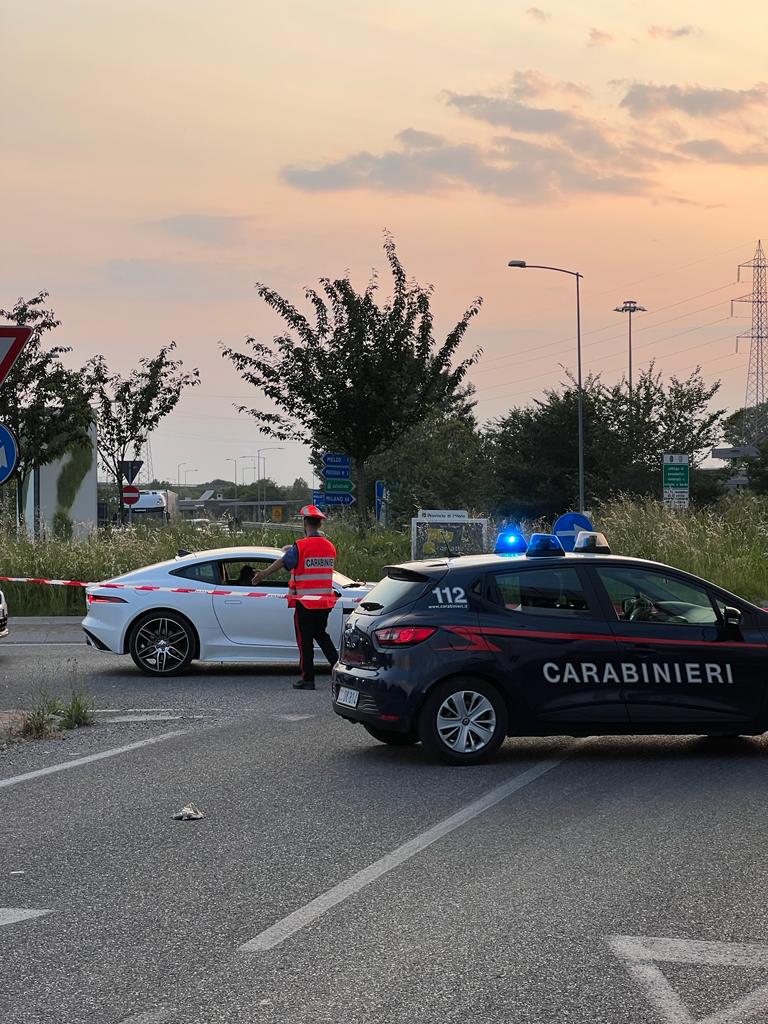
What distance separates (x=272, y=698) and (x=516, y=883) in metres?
7.67

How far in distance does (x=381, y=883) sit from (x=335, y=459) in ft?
90.7

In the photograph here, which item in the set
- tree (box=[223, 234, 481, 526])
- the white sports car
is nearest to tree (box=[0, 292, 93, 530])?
tree (box=[223, 234, 481, 526])

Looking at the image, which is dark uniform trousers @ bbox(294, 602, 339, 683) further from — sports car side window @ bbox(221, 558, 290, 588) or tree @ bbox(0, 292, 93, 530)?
tree @ bbox(0, 292, 93, 530)

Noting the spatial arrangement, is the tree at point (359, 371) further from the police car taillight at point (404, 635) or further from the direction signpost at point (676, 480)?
the police car taillight at point (404, 635)

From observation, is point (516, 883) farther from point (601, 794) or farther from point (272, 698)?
point (272, 698)

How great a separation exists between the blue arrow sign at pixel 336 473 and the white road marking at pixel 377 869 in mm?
24500

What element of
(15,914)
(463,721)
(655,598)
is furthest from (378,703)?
(15,914)

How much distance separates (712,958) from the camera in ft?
18.4

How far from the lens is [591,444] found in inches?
2205

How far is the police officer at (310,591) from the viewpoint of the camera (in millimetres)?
14375

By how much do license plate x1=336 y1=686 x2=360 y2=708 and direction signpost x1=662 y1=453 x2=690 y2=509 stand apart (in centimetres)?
2367

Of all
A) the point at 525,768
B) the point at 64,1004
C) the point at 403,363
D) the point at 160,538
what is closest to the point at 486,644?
the point at 525,768

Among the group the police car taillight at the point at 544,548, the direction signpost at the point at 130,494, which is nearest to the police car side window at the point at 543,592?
the police car taillight at the point at 544,548

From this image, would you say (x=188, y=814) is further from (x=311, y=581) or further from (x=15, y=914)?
(x=311, y=581)
